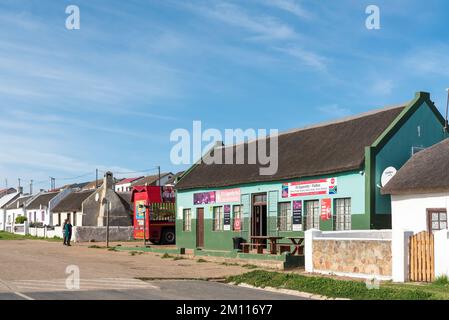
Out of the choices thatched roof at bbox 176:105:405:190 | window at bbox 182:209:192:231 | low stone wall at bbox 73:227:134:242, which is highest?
thatched roof at bbox 176:105:405:190

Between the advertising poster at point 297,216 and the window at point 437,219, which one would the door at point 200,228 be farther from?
the window at point 437,219

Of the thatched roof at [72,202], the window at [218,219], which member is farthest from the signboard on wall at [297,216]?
the thatched roof at [72,202]

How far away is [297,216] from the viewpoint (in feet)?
88.0

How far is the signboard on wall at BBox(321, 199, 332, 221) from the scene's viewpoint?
25.2m

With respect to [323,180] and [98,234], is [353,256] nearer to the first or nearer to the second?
[323,180]

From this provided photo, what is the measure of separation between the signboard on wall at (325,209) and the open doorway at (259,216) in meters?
4.12

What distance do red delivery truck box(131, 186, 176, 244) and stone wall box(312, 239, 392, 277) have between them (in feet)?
63.0

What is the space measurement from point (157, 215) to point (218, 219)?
7856 millimetres

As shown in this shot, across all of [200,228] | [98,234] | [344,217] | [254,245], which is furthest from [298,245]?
[98,234]

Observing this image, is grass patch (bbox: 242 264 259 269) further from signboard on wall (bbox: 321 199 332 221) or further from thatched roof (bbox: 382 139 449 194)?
thatched roof (bbox: 382 139 449 194)

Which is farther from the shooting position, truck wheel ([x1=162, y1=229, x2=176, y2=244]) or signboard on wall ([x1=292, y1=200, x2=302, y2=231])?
truck wheel ([x1=162, y1=229, x2=176, y2=244])

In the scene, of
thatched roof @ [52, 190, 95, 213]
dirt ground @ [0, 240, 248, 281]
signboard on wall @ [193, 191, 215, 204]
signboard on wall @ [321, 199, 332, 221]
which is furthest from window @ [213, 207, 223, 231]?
thatched roof @ [52, 190, 95, 213]

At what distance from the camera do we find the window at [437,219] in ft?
68.0
